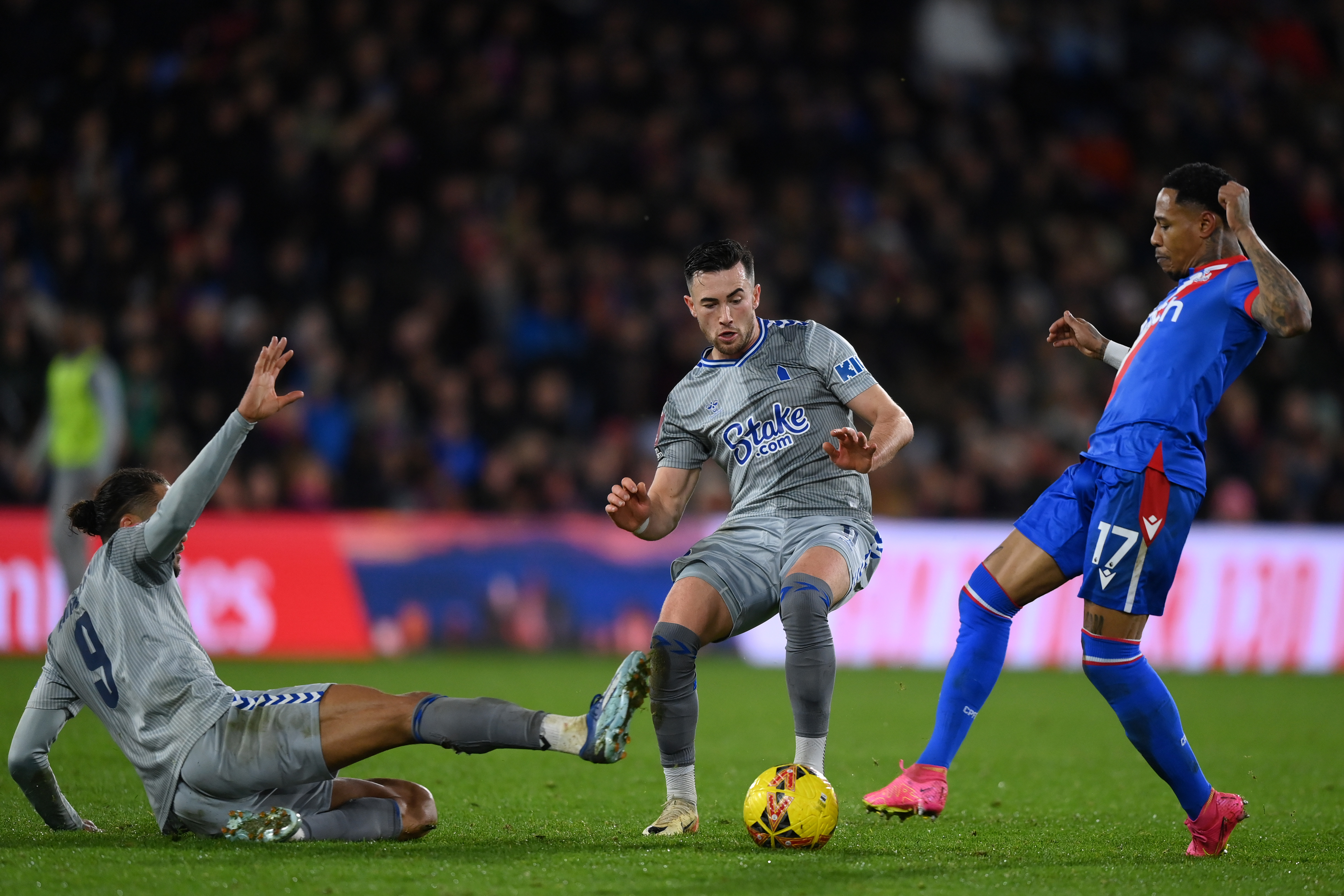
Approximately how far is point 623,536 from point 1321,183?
995cm

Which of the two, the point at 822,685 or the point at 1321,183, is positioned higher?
the point at 1321,183

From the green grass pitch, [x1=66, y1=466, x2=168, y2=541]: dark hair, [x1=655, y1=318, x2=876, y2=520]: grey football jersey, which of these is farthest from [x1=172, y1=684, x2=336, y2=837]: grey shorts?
[x1=655, y1=318, x2=876, y2=520]: grey football jersey

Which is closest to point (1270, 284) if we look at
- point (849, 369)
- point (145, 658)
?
point (849, 369)

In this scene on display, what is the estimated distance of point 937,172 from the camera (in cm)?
1644

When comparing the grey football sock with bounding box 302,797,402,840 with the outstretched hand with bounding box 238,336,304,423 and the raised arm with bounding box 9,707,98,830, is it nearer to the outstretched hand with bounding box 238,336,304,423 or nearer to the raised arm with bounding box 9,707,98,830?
the raised arm with bounding box 9,707,98,830

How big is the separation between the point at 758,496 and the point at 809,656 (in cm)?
83

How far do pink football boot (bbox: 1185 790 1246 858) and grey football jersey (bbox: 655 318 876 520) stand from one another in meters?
1.55

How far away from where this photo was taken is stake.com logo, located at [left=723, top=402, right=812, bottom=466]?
5.44 m

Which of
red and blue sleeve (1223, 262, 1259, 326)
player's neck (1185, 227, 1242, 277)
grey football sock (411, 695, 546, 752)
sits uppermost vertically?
player's neck (1185, 227, 1242, 277)

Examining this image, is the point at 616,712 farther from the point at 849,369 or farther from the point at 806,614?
the point at 849,369

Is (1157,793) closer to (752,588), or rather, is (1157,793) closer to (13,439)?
(752,588)

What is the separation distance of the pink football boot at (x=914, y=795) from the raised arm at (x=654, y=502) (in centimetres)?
124

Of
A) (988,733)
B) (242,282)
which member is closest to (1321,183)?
(988,733)

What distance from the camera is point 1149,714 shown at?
464cm
